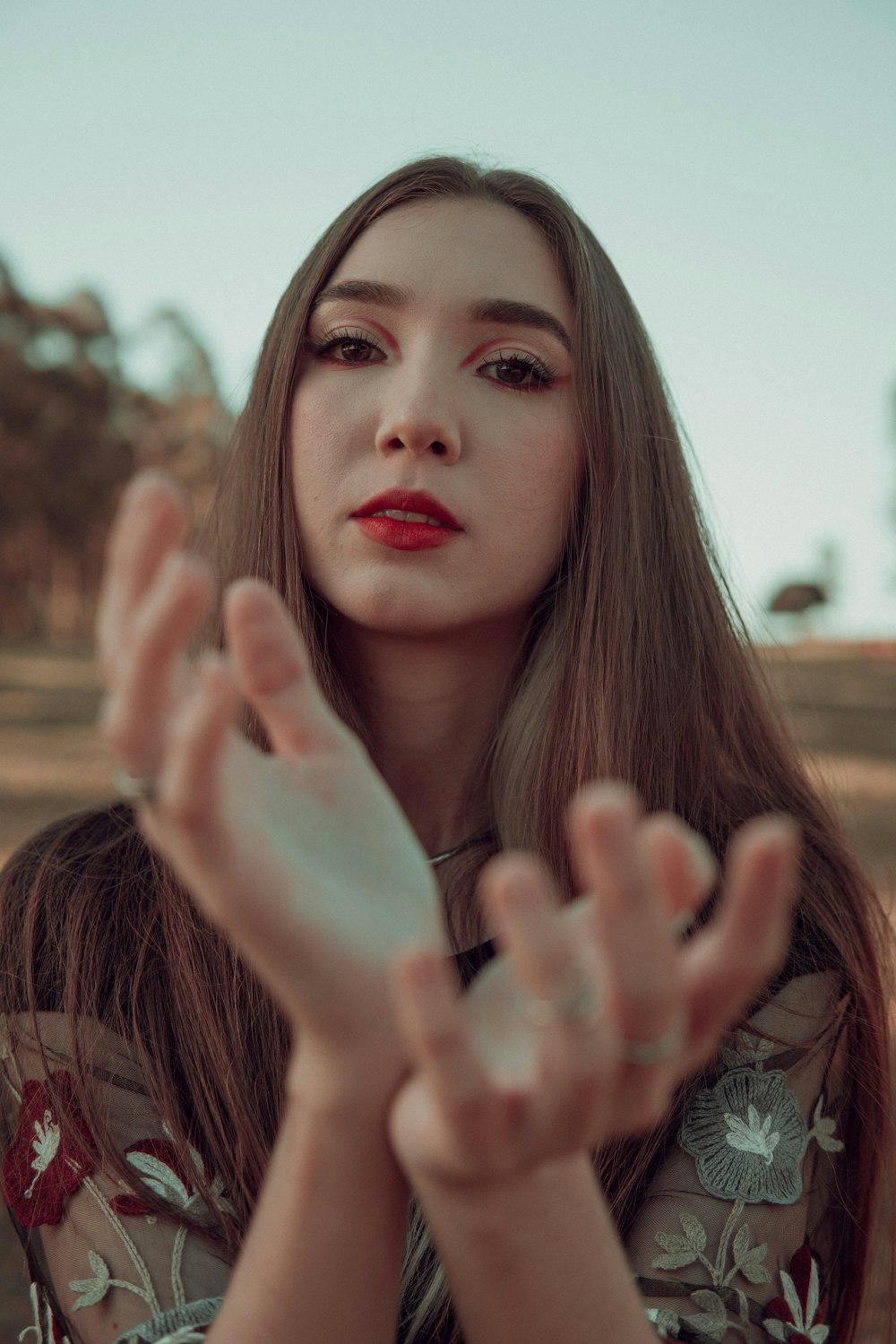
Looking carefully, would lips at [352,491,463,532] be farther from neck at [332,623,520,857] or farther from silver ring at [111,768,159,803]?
silver ring at [111,768,159,803]

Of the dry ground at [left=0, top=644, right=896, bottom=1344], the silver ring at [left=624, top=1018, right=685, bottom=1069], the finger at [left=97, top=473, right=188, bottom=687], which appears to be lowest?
the dry ground at [left=0, top=644, right=896, bottom=1344]

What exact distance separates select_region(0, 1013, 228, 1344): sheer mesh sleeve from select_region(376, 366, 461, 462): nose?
1149 mm

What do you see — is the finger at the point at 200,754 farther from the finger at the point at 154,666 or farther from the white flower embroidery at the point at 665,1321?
the white flower embroidery at the point at 665,1321

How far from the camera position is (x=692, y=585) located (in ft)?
8.07

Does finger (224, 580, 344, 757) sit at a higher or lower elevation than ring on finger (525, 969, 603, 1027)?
higher

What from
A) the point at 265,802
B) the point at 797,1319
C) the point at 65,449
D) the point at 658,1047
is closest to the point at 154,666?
the point at 265,802

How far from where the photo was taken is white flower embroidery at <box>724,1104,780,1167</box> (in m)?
1.82

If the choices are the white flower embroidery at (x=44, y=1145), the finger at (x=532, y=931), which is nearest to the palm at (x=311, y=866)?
the finger at (x=532, y=931)

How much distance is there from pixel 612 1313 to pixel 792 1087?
0.83 meters

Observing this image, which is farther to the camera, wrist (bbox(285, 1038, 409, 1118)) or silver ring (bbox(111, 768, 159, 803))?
wrist (bbox(285, 1038, 409, 1118))

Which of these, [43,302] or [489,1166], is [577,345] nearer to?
[489,1166]

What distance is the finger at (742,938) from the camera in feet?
2.78

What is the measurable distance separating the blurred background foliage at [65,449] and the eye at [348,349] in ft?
71.5

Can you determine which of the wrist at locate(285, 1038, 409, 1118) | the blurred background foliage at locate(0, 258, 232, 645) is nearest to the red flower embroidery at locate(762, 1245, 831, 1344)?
the wrist at locate(285, 1038, 409, 1118)
